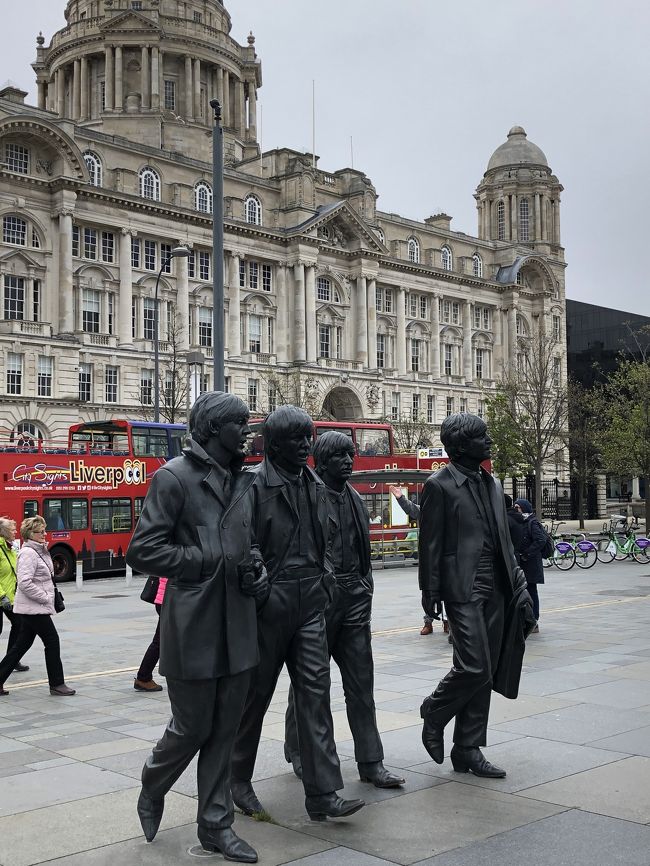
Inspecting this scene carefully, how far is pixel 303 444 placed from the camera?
228 inches

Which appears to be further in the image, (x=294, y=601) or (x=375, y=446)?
(x=375, y=446)

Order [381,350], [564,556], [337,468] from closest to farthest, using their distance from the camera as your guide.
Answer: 1. [337,468]
2. [564,556]
3. [381,350]

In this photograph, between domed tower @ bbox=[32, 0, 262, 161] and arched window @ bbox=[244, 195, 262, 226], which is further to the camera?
domed tower @ bbox=[32, 0, 262, 161]

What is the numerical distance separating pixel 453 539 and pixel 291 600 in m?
1.39

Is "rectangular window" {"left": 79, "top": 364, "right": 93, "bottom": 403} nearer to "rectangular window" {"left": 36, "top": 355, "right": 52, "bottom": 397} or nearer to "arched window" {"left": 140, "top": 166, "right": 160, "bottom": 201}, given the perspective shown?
"rectangular window" {"left": 36, "top": 355, "right": 52, "bottom": 397}

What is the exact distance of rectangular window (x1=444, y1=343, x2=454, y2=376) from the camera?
7775cm

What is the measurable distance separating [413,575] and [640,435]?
19726 mm

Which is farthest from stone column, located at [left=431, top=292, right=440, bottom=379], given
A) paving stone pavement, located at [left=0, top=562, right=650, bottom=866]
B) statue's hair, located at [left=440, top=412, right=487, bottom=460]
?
statue's hair, located at [left=440, top=412, right=487, bottom=460]

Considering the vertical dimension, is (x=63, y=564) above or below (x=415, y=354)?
below

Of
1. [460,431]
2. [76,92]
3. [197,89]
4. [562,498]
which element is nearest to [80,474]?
[460,431]

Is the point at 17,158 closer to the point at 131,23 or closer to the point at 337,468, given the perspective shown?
the point at 131,23

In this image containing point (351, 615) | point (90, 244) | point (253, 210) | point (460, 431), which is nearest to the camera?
point (351, 615)

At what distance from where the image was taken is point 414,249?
77.4 metres

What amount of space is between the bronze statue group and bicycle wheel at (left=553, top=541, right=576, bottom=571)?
21.1m
